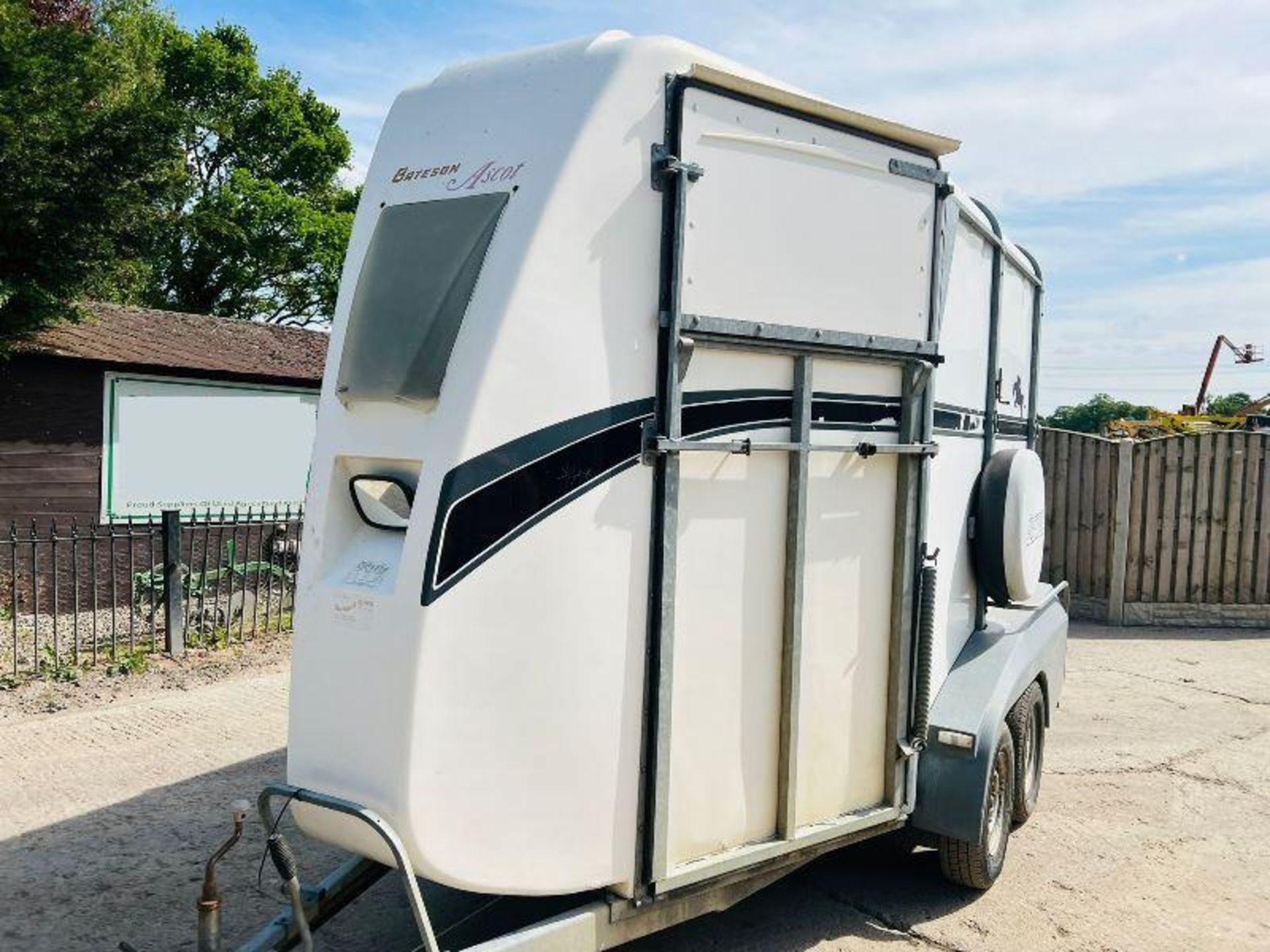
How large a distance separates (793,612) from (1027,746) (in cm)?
252

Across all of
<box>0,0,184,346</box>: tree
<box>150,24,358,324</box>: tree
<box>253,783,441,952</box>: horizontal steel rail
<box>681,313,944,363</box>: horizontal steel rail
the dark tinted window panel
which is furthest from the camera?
<box>150,24,358,324</box>: tree

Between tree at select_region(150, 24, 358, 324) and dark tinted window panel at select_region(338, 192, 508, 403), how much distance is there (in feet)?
74.1

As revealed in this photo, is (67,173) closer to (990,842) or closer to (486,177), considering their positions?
(486,177)

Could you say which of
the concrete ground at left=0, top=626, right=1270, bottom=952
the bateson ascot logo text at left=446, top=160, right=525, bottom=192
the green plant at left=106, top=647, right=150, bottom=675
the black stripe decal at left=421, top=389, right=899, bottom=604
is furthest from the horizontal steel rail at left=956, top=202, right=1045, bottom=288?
the green plant at left=106, top=647, right=150, bottom=675

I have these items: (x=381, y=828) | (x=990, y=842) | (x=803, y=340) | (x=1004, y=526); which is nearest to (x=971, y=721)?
(x=990, y=842)

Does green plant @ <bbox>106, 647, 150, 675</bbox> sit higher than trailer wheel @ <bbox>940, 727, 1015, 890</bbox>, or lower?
lower

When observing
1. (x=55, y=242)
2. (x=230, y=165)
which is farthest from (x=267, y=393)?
(x=230, y=165)

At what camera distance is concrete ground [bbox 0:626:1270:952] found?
15.0 feet

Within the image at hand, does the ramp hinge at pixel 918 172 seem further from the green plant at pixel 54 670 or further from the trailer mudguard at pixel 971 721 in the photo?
the green plant at pixel 54 670

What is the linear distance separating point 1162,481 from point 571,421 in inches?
400

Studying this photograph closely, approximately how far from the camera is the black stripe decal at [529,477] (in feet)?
10.2

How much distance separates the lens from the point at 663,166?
3461 mm

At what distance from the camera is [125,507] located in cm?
1126

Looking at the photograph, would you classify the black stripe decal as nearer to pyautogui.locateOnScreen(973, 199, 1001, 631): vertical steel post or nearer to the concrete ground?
the concrete ground
